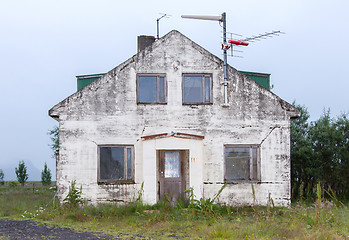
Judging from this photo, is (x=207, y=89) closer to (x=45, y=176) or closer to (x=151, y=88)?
(x=151, y=88)

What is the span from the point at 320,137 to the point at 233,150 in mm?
6655

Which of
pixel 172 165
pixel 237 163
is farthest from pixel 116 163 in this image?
pixel 237 163

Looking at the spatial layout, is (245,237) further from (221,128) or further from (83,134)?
(83,134)

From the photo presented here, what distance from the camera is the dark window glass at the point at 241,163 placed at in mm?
15141

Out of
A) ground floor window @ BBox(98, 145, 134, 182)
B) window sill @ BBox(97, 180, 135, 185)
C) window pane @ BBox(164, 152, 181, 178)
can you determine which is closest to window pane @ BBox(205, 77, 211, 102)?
window pane @ BBox(164, 152, 181, 178)

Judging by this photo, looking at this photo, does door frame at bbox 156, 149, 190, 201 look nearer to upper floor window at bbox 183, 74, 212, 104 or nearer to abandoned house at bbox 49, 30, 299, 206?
abandoned house at bbox 49, 30, 299, 206

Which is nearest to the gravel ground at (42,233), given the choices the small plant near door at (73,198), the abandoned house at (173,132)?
the small plant near door at (73,198)


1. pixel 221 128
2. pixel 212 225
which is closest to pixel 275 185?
pixel 221 128

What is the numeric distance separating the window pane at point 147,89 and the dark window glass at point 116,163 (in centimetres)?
192

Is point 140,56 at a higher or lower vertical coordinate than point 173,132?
higher

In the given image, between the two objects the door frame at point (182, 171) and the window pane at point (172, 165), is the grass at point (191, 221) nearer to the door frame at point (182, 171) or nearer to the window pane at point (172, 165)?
the door frame at point (182, 171)

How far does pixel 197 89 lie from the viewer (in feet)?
50.4

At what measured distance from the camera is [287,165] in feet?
50.6

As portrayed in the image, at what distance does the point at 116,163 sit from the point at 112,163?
0.46ft
